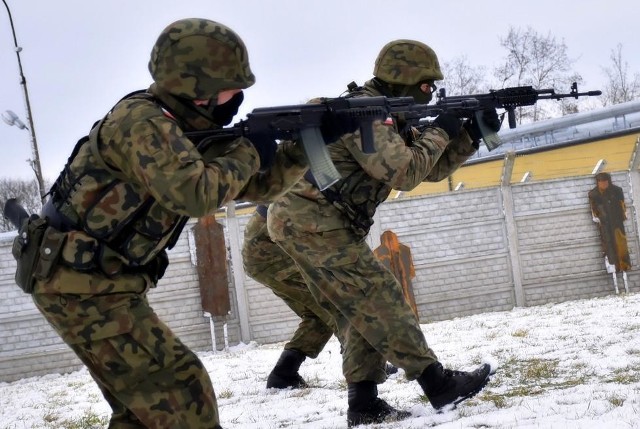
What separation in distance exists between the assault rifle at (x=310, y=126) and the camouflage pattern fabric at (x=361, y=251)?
0.48 metres

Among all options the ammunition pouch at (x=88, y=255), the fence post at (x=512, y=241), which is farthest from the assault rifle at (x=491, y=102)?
the fence post at (x=512, y=241)

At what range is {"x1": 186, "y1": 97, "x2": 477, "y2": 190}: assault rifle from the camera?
10.9 ft

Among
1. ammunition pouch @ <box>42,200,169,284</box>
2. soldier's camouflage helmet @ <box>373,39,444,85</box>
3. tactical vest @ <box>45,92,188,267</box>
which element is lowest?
ammunition pouch @ <box>42,200,169,284</box>

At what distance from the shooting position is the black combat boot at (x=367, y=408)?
4.55 meters

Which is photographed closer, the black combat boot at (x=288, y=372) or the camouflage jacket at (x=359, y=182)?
the camouflage jacket at (x=359, y=182)

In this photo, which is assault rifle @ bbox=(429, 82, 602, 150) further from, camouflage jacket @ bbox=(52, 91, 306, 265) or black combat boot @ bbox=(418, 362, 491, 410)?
camouflage jacket @ bbox=(52, 91, 306, 265)

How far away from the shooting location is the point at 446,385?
14.4 feet

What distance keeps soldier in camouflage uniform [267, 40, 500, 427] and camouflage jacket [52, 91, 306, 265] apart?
4.26ft

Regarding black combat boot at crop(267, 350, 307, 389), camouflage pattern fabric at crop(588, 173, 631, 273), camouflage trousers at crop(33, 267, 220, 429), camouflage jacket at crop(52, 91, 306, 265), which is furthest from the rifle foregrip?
camouflage pattern fabric at crop(588, 173, 631, 273)

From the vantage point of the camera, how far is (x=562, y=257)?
41.2 feet

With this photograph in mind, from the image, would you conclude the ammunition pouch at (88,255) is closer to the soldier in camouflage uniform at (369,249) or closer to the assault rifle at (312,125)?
the assault rifle at (312,125)

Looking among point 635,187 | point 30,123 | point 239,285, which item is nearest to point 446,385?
point 239,285

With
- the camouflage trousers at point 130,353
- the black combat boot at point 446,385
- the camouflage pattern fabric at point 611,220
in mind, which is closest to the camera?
the camouflage trousers at point 130,353

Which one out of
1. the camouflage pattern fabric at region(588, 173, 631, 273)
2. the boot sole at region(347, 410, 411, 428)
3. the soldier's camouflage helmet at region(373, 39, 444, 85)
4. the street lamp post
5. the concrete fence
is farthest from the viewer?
the street lamp post
